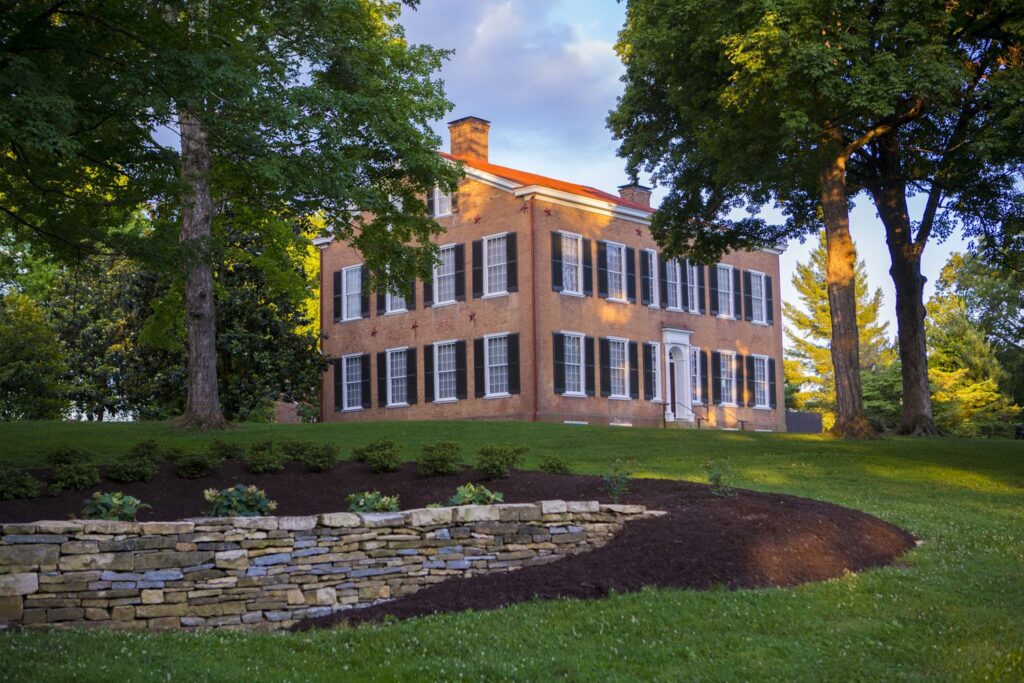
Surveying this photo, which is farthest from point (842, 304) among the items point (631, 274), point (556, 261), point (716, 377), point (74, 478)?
point (74, 478)

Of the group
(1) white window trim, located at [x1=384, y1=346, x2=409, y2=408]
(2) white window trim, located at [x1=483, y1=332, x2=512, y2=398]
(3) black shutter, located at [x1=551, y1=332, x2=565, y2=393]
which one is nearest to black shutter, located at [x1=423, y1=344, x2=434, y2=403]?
(1) white window trim, located at [x1=384, y1=346, x2=409, y2=408]

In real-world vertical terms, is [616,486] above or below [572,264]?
below

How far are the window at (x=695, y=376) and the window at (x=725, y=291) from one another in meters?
2.16

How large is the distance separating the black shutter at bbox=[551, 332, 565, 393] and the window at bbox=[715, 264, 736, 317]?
8.06m

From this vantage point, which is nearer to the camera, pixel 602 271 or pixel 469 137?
pixel 602 271

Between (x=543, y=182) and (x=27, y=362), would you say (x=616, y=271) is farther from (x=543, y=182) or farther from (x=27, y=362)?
(x=27, y=362)

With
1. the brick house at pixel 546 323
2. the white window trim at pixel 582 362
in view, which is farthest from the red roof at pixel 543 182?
the white window trim at pixel 582 362

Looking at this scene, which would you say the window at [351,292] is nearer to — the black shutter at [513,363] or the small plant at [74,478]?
the black shutter at [513,363]

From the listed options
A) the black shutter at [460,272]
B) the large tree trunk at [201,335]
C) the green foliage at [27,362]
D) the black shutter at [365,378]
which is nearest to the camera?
the large tree trunk at [201,335]

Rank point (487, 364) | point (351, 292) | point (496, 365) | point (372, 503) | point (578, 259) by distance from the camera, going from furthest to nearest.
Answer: point (351, 292), point (578, 259), point (487, 364), point (496, 365), point (372, 503)

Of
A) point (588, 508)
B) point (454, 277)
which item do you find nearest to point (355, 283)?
point (454, 277)

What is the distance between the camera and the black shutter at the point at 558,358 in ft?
102

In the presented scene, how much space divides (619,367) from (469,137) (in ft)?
29.3

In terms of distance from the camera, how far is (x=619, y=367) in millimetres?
33344
